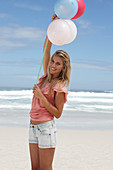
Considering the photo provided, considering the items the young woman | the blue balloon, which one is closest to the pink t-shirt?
the young woman

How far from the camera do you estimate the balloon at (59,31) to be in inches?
94.7

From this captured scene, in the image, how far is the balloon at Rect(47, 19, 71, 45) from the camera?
7.89ft

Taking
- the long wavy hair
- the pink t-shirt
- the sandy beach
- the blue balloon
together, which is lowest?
the sandy beach

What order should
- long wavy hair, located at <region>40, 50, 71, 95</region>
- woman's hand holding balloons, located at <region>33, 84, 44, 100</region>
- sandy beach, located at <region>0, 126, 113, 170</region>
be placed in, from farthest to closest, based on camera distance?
sandy beach, located at <region>0, 126, 113, 170</region> < long wavy hair, located at <region>40, 50, 71, 95</region> < woman's hand holding balloons, located at <region>33, 84, 44, 100</region>

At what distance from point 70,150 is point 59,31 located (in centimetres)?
312

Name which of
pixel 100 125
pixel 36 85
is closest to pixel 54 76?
pixel 36 85

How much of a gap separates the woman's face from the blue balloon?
43 centimetres

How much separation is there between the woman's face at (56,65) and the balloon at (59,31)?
0.19 m

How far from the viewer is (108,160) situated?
4.41m

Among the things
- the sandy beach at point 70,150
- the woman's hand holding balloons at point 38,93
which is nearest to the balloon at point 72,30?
the woman's hand holding balloons at point 38,93

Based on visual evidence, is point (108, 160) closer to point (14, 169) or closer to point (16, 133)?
point (14, 169)

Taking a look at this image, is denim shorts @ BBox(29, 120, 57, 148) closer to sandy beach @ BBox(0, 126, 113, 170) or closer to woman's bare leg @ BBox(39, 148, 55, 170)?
woman's bare leg @ BBox(39, 148, 55, 170)

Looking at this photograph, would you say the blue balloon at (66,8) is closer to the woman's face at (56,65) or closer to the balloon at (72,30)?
the balloon at (72,30)

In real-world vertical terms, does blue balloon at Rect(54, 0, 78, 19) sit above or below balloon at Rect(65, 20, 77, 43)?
above
